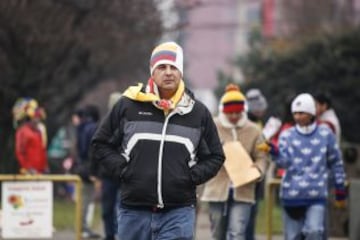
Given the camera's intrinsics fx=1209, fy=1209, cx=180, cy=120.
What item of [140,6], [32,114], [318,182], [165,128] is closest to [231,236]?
[318,182]

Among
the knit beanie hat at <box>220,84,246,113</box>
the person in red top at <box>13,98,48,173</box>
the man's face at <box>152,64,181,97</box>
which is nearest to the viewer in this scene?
the man's face at <box>152,64,181,97</box>

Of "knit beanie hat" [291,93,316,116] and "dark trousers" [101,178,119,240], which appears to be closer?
"knit beanie hat" [291,93,316,116]

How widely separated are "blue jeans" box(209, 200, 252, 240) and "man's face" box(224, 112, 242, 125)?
0.78 metres

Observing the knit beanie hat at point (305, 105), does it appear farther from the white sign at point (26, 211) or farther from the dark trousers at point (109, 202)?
the white sign at point (26, 211)

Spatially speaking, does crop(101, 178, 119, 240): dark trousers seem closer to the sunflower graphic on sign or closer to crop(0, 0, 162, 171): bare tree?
the sunflower graphic on sign

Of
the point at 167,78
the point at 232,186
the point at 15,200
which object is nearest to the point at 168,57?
the point at 167,78

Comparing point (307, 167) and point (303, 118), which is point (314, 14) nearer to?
point (303, 118)

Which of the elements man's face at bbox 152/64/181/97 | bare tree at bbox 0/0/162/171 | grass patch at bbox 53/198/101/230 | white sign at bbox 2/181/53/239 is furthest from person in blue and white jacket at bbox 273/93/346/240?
bare tree at bbox 0/0/162/171

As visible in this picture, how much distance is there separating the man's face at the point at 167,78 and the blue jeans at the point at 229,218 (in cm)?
325

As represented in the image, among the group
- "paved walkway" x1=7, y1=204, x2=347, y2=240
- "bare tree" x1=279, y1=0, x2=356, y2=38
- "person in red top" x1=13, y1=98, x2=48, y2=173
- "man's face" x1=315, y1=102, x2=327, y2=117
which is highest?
"bare tree" x1=279, y1=0, x2=356, y2=38

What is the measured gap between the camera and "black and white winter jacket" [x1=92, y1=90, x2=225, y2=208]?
8.43m

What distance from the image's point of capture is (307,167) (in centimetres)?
1123

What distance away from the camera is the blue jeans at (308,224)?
1116 centimetres

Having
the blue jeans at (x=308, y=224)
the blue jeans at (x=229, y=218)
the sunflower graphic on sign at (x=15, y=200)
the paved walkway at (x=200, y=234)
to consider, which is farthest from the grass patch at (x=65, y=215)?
the blue jeans at (x=308, y=224)
